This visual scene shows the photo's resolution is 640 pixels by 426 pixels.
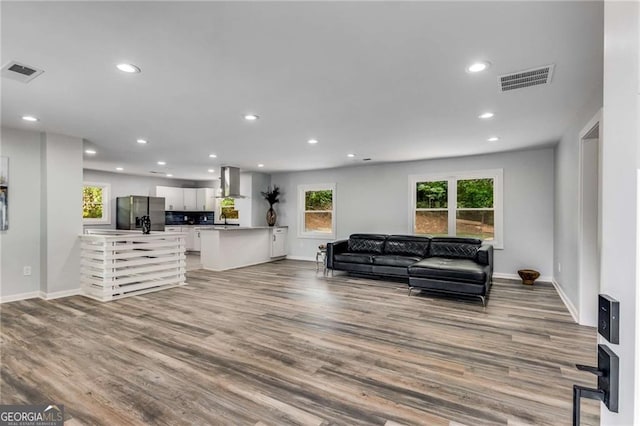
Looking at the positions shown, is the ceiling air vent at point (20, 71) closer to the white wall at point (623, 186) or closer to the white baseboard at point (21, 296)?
the white baseboard at point (21, 296)

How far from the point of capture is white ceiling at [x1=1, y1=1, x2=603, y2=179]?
187 cm

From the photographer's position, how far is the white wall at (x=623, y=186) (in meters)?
0.68

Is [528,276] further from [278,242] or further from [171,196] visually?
[171,196]

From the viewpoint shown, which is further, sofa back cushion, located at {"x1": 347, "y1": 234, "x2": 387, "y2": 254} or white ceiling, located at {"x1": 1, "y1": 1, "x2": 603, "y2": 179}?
sofa back cushion, located at {"x1": 347, "y1": 234, "x2": 387, "y2": 254}

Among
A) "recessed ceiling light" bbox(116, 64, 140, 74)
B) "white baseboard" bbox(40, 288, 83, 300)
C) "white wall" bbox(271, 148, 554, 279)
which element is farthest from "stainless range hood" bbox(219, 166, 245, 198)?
"recessed ceiling light" bbox(116, 64, 140, 74)

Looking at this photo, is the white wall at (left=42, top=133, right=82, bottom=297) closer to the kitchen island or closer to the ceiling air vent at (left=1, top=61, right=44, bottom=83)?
the ceiling air vent at (left=1, top=61, right=44, bottom=83)

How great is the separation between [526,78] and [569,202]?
2.31 m

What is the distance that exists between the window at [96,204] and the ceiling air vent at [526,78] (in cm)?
970

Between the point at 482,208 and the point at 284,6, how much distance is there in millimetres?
5789

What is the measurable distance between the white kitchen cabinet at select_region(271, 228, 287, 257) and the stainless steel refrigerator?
12.1 feet

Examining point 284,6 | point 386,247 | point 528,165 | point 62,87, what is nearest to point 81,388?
point 62,87

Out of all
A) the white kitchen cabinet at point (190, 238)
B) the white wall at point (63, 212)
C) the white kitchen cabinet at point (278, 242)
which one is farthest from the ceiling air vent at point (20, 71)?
the white kitchen cabinet at point (190, 238)

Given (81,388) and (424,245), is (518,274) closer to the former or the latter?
(424,245)

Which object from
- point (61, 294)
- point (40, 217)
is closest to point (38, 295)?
point (61, 294)
